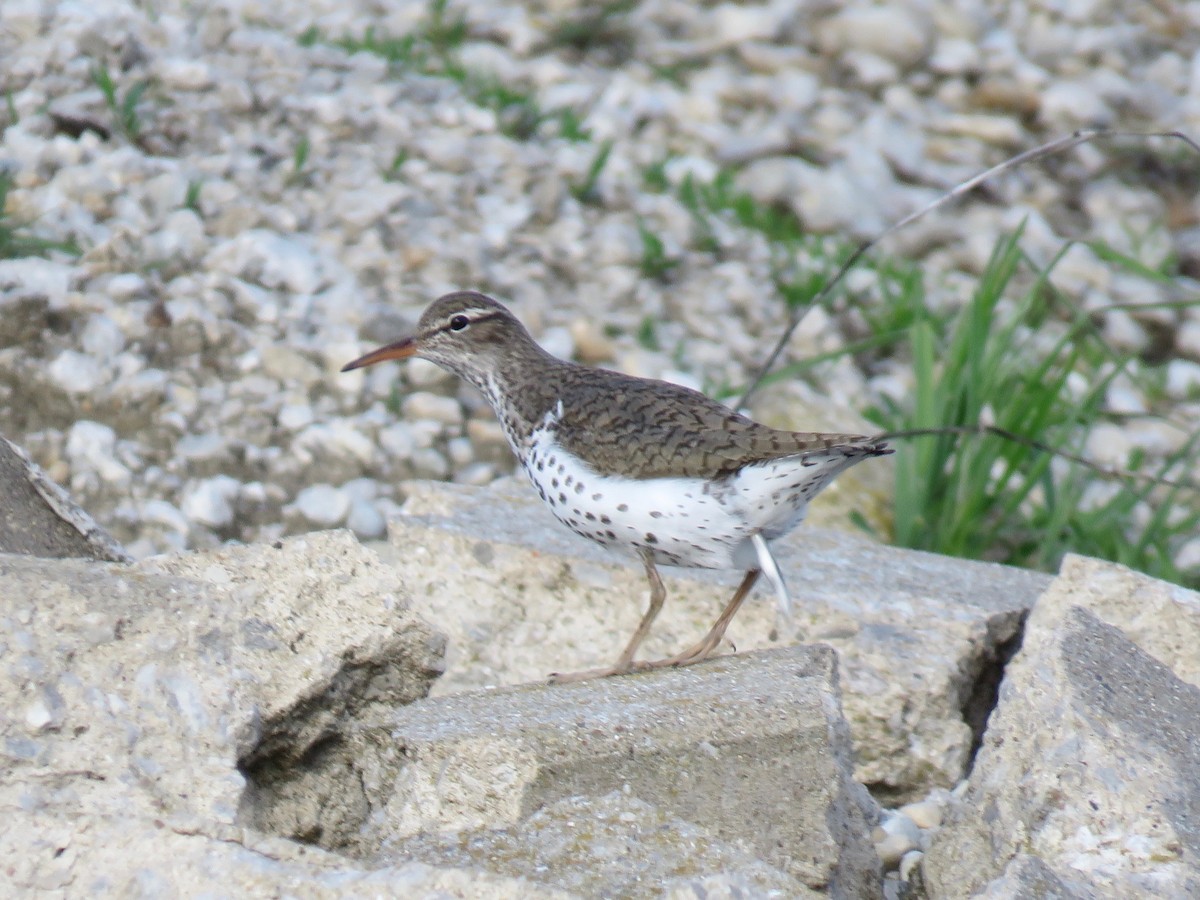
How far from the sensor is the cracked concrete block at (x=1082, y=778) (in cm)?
311

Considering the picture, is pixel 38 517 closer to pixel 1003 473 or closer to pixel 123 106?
pixel 1003 473

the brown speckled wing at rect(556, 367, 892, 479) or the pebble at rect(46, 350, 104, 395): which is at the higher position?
the brown speckled wing at rect(556, 367, 892, 479)

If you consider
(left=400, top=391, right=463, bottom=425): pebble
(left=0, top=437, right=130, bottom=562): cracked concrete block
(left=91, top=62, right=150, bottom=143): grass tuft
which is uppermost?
(left=0, top=437, right=130, bottom=562): cracked concrete block

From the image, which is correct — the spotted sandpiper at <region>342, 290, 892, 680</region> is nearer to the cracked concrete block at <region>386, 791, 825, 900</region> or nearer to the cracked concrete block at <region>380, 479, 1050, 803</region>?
the cracked concrete block at <region>380, 479, 1050, 803</region>

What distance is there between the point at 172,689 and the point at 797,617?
2165 mm

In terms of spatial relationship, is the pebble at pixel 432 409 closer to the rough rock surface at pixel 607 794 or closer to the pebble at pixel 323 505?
the pebble at pixel 323 505

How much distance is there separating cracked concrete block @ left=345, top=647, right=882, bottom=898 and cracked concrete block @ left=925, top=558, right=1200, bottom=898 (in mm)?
273

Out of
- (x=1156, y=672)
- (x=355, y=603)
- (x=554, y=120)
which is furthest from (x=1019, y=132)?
(x=355, y=603)

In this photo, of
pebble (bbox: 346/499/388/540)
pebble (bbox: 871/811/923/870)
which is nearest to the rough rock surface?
pebble (bbox: 871/811/923/870)

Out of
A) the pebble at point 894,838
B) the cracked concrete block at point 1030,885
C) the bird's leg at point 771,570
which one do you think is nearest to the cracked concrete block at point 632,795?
the cracked concrete block at point 1030,885

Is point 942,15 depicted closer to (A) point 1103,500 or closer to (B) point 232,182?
(A) point 1103,500

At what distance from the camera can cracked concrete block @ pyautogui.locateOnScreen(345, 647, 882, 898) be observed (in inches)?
120

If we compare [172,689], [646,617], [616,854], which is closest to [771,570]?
[646,617]

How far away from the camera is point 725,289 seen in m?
7.92
